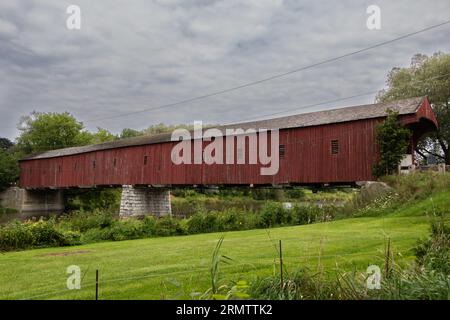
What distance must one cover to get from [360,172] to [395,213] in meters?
5.43

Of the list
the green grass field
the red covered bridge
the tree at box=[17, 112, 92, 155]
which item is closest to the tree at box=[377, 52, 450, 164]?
the red covered bridge

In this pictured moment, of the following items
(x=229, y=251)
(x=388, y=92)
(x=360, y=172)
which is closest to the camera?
(x=229, y=251)

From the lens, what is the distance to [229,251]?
884 centimetres

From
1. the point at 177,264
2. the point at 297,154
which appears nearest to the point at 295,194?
the point at 297,154

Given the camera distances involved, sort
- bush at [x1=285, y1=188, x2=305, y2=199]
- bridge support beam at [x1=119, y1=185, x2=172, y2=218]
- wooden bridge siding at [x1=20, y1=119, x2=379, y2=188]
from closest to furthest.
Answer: wooden bridge siding at [x1=20, y1=119, x2=379, y2=188], bridge support beam at [x1=119, y1=185, x2=172, y2=218], bush at [x1=285, y1=188, x2=305, y2=199]

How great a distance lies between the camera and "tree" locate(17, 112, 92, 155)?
169 ft

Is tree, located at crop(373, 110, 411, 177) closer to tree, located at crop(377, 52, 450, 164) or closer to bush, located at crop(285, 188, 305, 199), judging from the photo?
tree, located at crop(377, 52, 450, 164)

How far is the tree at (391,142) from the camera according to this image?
18.4 metres

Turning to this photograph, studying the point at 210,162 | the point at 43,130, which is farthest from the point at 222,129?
the point at 43,130

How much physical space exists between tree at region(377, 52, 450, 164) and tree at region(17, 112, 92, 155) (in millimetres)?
35667

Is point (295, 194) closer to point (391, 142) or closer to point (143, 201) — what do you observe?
point (143, 201)

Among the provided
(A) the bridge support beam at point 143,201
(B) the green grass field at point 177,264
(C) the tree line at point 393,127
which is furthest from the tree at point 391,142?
(A) the bridge support beam at point 143,201

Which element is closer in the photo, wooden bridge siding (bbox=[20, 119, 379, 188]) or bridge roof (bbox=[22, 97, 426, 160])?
bridge roof (bbox=[22, 97, 426, 160])
